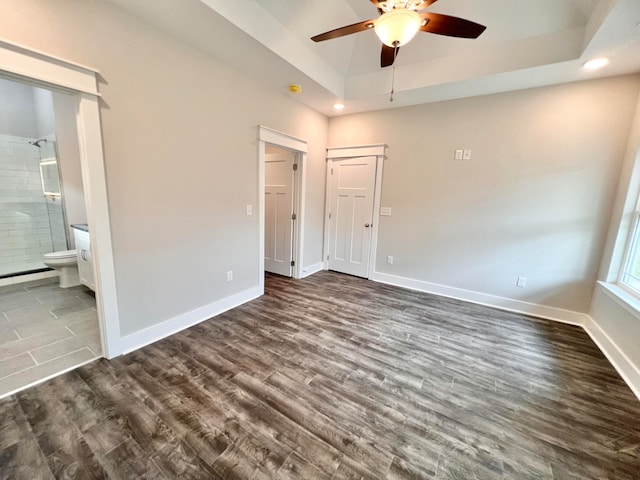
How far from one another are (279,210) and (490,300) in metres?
3.30

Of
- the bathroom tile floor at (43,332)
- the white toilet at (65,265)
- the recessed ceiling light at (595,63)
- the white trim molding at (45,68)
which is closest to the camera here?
the white trim molding at (45,68)

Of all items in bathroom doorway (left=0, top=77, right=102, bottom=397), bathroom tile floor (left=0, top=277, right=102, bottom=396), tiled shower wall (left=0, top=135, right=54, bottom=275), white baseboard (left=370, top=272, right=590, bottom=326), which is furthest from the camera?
tiled shower wall (left=0, top=135, right=54, bottom=275)

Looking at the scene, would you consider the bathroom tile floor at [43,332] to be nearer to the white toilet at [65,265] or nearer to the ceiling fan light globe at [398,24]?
the white toilet at [65,265]

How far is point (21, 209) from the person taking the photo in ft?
12.5

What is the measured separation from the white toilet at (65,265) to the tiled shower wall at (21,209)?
2.84 feet

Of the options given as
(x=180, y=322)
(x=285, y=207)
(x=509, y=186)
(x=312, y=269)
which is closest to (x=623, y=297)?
(x=509, y=186)

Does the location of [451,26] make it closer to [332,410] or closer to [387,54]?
[387,54]

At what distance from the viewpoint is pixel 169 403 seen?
1.66 metres

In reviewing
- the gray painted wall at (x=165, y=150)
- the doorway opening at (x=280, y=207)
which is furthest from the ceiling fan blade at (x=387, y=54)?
the doorway opening at (x=280, y=207)

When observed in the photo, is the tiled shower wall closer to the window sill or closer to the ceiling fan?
the ceiling fan

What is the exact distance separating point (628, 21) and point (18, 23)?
4.00 meters

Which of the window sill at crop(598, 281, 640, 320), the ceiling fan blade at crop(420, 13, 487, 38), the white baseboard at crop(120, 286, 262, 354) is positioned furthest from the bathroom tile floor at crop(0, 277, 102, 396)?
the window sill at crop(598, 281, 640, 320)

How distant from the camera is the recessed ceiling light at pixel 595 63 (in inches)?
90.6

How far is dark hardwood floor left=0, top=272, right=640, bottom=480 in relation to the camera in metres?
1.31
